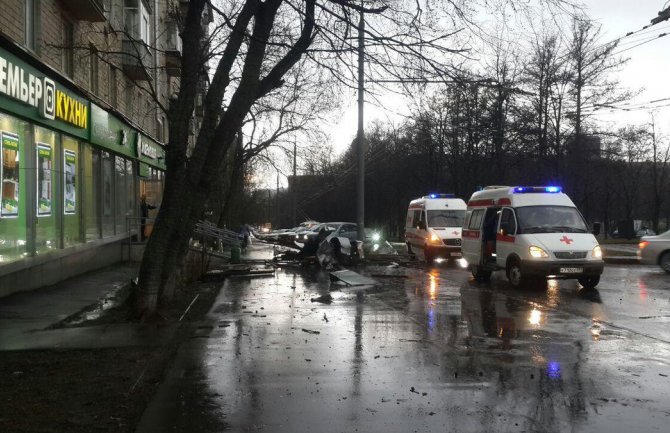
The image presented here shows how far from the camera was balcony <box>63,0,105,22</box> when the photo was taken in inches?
600

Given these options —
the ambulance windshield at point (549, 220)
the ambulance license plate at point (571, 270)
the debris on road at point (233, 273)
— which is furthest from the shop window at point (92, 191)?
the ambulance license plate at point (571, 270)

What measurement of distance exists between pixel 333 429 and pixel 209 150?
6255 mm

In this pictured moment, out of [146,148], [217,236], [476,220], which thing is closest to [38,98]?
[476,220]

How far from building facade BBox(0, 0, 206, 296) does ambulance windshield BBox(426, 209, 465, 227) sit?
34.9 feet

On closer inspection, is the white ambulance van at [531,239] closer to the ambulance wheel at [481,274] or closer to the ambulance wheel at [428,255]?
the ambulance wheel at [481,274]

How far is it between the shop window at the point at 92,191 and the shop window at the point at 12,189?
190 inches

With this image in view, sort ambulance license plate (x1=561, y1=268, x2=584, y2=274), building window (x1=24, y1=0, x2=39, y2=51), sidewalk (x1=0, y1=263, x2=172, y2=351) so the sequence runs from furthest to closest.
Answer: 1. ambulance license plate (x1=561, y1=268, x2=584, y2=274)
2. building window (x1=24, y1=0, x2=39, y2=51)
3. sidewalk (x1=0, y1=263, x2=172, y2=351)

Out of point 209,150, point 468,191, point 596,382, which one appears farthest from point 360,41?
point 468,191

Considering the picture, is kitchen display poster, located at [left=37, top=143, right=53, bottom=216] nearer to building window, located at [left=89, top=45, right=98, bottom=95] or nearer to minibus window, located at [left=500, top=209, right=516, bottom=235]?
building window, located at [left=89, top=45, right=98, bottom=95]

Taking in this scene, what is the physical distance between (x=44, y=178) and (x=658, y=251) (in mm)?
16755

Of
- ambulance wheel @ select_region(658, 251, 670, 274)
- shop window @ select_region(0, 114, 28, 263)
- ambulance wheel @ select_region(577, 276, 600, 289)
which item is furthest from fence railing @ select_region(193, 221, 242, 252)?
ambulance wheel @ select_region(658, 251, 670, 274)

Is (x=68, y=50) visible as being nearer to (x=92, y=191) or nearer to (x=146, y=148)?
(x=92, y=191)

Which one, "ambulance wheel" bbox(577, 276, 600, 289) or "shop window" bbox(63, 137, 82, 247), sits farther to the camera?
"shop window" bbox(63, 137, 82, 247)

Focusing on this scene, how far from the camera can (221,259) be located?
2298 cm
